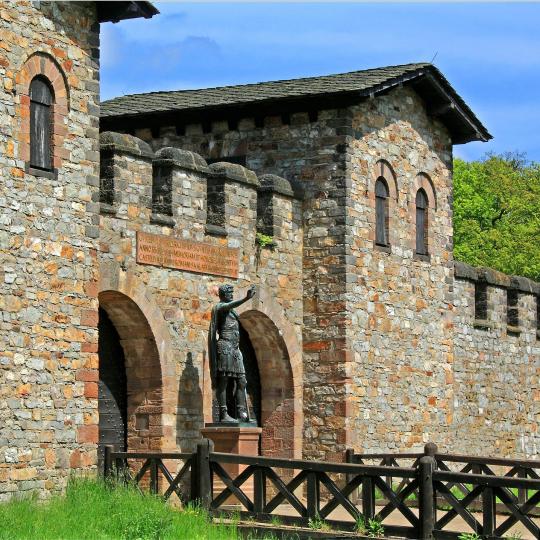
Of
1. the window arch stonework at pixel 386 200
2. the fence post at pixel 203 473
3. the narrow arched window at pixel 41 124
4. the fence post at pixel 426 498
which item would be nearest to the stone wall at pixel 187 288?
the window arch stonework at pixel 386 200

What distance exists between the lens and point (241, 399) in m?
21.1

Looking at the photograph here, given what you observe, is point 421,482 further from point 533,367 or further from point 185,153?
point 533,367

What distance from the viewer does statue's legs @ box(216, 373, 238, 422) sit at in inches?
818

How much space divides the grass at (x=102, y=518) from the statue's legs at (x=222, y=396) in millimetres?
2795

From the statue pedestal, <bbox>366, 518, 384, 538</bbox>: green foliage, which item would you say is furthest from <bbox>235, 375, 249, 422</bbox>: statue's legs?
<bbox>366, 518, 384, 538</bbox>: green foliage

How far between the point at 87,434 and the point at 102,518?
179 centimetres

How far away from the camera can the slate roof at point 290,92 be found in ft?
78.9

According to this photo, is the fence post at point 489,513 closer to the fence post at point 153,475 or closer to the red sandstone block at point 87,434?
the fence post at point 153,475

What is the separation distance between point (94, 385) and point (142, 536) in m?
2.96

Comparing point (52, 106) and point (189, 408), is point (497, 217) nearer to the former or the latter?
point (189, 408)

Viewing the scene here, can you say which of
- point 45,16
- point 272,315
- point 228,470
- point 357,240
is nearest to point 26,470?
point 228,470

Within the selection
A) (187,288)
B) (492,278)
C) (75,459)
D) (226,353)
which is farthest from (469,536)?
(492,278)

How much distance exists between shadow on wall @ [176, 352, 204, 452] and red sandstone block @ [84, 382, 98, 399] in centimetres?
291

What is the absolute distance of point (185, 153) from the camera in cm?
2155
